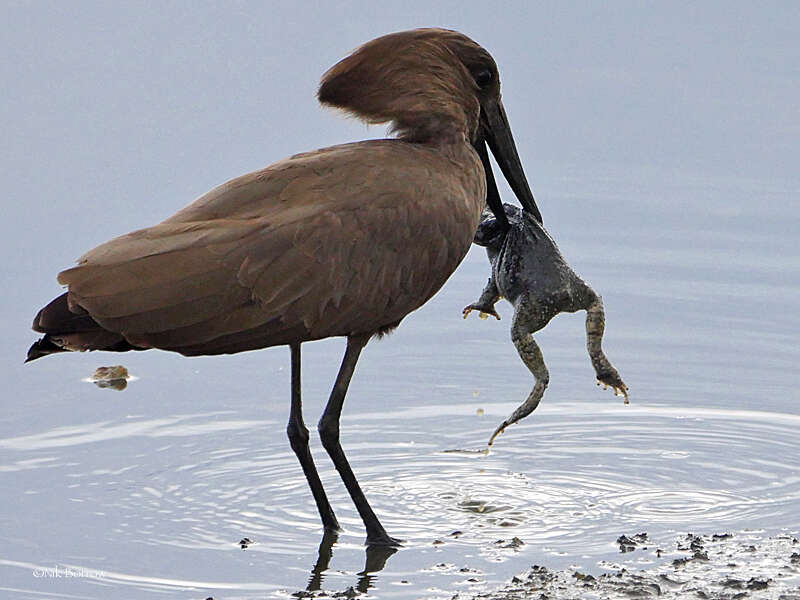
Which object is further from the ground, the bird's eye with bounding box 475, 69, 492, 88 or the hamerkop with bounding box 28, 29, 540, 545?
the bird's eye with bounding box 475, 69, 492, 88

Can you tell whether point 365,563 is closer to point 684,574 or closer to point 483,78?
point 684,574

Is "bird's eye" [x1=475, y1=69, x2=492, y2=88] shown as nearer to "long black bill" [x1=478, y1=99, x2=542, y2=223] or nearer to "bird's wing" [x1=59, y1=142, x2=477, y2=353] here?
"long black bill" [x1=478, y1=99, x2=542, y2=223]

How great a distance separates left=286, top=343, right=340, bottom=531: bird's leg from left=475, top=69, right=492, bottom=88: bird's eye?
4.36 feet

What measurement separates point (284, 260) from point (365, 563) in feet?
3.85

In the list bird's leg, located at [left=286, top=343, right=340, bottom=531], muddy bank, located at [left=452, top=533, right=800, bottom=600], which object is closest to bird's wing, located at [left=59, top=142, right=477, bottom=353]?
bird's leg, located at [left=286, top=343, right=340, bottom=531]

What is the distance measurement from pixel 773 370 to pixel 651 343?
0.76 m

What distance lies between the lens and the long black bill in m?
Result: 7.20

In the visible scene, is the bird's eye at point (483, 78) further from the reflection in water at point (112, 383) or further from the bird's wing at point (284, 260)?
the reflection in water at point (112, 383)

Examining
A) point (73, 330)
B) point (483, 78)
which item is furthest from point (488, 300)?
point (73, 330)

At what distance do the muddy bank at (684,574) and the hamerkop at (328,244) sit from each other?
0.85m

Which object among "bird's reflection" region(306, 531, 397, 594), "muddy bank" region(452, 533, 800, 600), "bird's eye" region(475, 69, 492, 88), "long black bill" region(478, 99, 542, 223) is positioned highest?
"bird's eye" region(475, 69, 492, 88)

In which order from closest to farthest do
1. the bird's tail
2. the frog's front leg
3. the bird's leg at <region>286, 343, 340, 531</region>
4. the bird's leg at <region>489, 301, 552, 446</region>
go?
the bird's tail
the bird's leg at <region>286, 343, 340, 531</region>
the bird's leg at <region>489, 301, 552, 446</region>
the frog's front leg

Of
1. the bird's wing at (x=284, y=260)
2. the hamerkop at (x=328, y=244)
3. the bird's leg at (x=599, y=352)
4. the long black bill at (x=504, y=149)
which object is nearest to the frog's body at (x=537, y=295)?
the bird's leg at (x=599, y=352)

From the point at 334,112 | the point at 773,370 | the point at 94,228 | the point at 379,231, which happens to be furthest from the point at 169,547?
the point at 94,228
